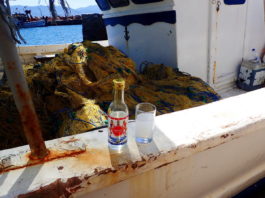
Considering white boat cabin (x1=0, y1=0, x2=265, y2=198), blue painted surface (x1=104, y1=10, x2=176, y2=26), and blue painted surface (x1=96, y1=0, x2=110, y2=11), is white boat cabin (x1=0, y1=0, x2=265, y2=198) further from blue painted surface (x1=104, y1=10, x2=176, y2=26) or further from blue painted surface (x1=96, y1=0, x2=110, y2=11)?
blue painted surface (x1=96, y1=0, x2=110, y2=11)

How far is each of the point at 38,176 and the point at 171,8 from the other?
293cm

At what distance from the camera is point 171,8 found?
320 centimetres

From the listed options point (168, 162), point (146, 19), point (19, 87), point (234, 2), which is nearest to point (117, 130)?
point (168, 162)

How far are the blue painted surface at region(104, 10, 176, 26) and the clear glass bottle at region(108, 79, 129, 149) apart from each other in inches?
99.3

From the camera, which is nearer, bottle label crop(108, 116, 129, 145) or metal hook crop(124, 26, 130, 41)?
bottle label crop(108, 116, 129, 145)

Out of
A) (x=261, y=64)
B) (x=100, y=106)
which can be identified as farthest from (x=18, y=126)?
(x=261, y=64)

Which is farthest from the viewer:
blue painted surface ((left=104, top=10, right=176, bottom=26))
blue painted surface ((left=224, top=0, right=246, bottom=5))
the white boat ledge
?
blue painted surface ((left=224, top=0, right=246, bottom=5))

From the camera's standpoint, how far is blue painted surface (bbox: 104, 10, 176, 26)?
3283 mm

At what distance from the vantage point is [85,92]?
2600mm

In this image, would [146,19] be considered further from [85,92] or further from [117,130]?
[117,130]

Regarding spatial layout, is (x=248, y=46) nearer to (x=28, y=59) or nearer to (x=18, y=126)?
(x=18, y=126)

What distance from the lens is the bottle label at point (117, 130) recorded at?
40.4 inches

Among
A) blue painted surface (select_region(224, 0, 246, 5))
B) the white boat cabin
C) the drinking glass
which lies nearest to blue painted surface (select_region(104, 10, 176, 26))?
blue painted surface (select_region(224, 0, 246, 5))

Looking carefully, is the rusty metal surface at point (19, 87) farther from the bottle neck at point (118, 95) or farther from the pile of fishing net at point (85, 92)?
the pile of fishing net at point (85, 92)
